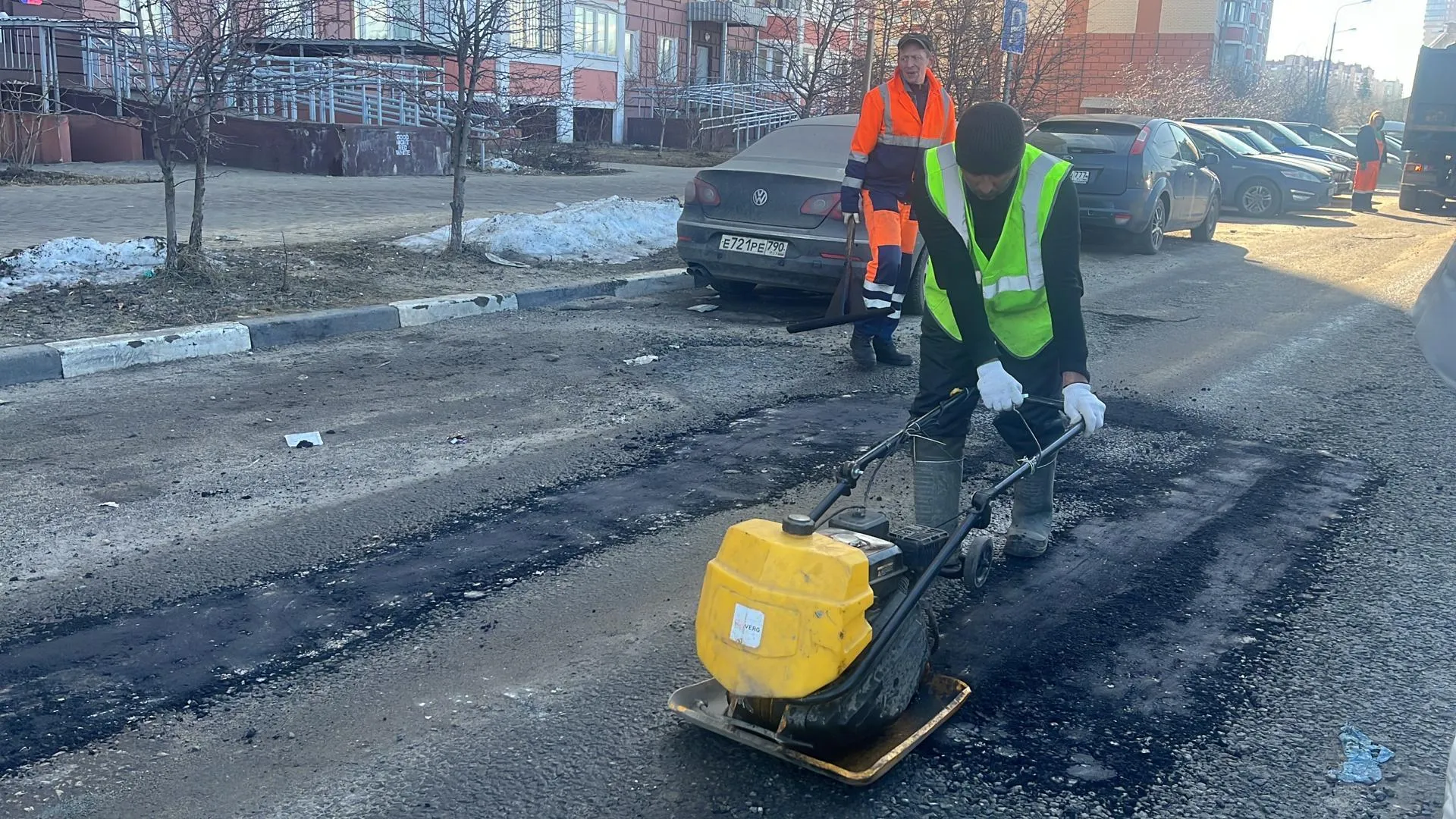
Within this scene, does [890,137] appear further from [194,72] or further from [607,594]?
[194,72]

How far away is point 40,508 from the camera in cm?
474

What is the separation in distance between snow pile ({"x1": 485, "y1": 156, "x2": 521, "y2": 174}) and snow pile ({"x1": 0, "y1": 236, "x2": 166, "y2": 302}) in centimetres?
1192

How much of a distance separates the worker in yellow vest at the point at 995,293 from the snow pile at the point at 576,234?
7.67 m

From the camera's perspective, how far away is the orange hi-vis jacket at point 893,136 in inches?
294

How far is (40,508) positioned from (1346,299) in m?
10.7

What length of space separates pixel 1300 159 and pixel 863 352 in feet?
57.3

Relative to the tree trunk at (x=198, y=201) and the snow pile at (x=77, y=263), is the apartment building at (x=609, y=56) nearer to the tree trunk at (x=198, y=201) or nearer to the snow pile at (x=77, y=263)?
the snow pile at (x=77, y=263)

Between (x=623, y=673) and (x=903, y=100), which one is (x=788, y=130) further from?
(x=623, y=673)

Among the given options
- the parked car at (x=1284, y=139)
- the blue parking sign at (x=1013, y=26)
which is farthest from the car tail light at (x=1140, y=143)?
the parked car at (x=1284, y=139)

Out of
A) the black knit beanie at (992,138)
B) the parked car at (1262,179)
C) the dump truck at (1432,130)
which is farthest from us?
the dump truck at (1432,130)

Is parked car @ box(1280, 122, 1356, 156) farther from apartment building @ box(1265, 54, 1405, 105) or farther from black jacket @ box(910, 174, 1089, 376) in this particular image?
apartment building @ box(1265, 54, 1405, 105)

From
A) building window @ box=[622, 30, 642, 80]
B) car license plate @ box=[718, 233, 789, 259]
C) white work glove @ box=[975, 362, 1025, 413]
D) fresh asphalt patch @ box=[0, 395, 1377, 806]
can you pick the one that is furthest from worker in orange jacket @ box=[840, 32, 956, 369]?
building window @ box=[622, 30, 642, 80]

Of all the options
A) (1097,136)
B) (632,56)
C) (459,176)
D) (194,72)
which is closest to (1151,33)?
(632,56)

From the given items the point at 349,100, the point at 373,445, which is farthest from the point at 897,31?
the point at 373,445
